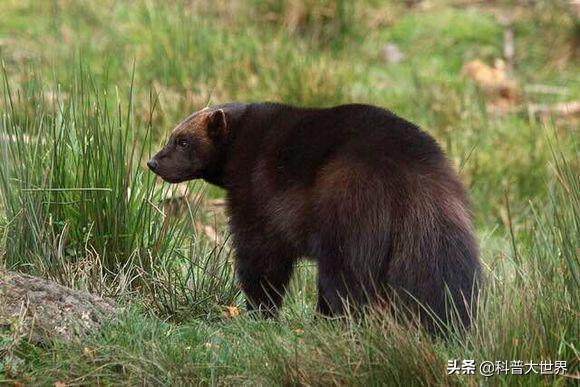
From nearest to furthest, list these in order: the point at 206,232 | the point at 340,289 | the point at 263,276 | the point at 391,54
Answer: the point at 340,289 < the point at 263,276 < the point at 206,232 < the point at 391,54

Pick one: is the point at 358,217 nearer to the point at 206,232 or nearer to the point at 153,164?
the point at 153,164

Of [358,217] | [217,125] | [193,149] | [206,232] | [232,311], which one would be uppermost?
[217,125]

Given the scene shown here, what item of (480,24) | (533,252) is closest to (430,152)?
(533,252)

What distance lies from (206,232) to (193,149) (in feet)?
3.11

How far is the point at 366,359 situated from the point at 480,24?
8543 millimetres

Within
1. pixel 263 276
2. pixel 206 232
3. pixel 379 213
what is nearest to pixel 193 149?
pixel 263 276

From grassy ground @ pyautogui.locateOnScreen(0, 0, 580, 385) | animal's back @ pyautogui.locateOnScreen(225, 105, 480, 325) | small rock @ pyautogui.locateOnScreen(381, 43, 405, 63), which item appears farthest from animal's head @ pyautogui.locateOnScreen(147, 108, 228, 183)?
small rock @ pyautogui.locateOnScreen(381, 43, 405, 63)

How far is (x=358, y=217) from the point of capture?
468 centimetres

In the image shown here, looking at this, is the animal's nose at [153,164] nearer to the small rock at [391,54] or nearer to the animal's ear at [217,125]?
the animal's ear at [217,125]

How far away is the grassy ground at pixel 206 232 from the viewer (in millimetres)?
4199

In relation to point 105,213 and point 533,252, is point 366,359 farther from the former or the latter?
point 105,213

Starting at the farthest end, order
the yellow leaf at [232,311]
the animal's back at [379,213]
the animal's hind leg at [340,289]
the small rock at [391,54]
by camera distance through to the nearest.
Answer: the small rock at [391,54], the yellow leaf at [232,311], the animal's hind leg at [340,289], the animal's back at [379,213]

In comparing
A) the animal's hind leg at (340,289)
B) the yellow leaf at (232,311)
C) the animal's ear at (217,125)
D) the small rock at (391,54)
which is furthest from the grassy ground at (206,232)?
the small rock at (391,54)

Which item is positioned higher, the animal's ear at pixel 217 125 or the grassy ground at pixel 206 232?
the animal's ear at pixel 217 125
